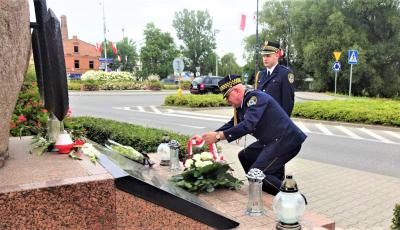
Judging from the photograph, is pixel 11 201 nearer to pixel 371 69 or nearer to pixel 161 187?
pixel 161 187

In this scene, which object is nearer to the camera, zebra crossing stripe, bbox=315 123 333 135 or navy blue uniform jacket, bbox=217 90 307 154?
navy blue uniform jacket, bbox=217 90 307 154

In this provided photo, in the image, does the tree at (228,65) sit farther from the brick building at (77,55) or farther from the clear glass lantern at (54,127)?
the clear glass lantern at (54,127)

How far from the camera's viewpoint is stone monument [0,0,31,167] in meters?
2.71

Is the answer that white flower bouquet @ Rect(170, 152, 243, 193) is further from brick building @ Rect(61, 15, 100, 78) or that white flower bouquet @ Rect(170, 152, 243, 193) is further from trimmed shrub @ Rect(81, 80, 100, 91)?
brick building @ Rect(61, 15, 100, 78)

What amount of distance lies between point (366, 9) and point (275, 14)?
14.0 meters

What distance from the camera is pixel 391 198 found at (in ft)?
16.6

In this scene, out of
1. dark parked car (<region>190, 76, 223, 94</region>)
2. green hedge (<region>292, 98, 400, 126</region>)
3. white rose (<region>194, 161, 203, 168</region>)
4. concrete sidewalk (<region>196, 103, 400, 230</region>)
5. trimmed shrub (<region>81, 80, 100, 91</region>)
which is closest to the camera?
white rose (<region>194, 161, 203, 168</region>)

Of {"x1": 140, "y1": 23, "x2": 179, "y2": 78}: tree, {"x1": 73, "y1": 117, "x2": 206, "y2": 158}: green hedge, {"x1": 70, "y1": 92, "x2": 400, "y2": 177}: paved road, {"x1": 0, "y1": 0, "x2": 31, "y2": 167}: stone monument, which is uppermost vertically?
{"x1": 140, "y1": 23, "x2": 179, "y2": 78}: tree

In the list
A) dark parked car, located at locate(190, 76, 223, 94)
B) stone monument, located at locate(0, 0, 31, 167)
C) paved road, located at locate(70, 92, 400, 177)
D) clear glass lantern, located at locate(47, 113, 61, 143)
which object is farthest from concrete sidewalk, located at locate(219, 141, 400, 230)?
dark parked car, located at locate(190, 76, 223, 94)

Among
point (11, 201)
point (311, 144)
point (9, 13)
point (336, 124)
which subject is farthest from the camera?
point (336, 124)

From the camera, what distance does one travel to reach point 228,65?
7488cm

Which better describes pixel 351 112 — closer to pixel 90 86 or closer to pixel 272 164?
pixel 272 164

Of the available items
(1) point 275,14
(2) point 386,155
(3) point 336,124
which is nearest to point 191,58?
(1) point 275,14

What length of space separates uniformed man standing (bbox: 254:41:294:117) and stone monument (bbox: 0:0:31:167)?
113 inches
